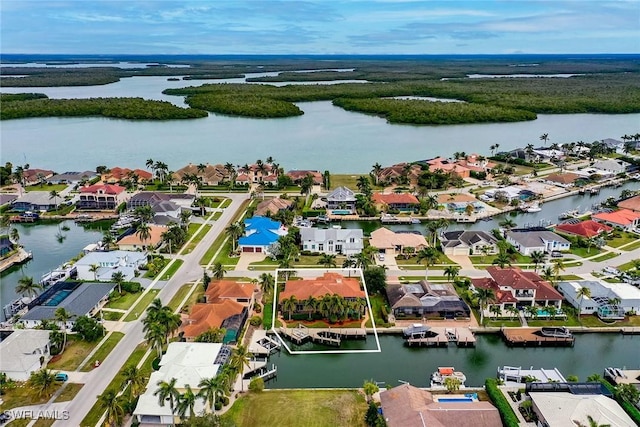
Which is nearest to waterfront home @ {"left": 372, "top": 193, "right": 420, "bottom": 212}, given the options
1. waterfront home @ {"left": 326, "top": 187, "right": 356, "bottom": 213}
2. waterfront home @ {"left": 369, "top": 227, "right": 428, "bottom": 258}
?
waterfront home @ {"left": 326, "top": 187, "right": 356, "bottom": 213}

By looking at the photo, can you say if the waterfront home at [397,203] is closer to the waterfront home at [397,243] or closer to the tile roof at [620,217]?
the waterfront home at [397,243]

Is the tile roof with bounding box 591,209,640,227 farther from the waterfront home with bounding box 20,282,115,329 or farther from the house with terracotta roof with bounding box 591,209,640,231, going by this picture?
the waterfront home with bounding box 20,282,115,329

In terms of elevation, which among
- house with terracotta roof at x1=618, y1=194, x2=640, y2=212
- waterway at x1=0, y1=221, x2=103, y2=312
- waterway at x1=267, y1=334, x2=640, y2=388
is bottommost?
waterway at x1=267, y1=334, x2=640, y2=388

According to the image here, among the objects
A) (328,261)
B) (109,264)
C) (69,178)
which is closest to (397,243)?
(328,261)

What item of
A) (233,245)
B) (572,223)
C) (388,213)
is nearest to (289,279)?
(233,245)

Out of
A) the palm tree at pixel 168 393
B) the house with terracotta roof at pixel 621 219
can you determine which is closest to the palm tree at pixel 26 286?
the palm tree at pixel 168 393

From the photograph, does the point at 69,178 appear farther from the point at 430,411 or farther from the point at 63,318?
the point at 430,411
